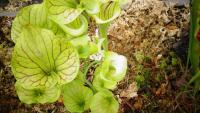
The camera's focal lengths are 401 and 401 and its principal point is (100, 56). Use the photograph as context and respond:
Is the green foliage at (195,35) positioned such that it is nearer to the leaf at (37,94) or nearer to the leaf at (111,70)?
the leaf at (111,70)

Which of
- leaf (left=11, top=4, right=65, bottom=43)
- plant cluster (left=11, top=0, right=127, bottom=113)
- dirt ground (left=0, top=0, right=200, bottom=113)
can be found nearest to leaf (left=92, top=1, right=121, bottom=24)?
plant cluster (left=11, top=0, right=127, bottom=113)

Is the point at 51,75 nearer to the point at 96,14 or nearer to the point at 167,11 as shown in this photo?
the point at 96,14

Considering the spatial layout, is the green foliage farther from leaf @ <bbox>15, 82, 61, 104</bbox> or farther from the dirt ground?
leaf @ <bbox>15, 82, 61, 104</bbox>

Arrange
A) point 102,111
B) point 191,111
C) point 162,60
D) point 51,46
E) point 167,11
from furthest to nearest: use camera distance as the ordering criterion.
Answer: point 167,11, point 162,60, point 191,111, point 102,111, point 51,46

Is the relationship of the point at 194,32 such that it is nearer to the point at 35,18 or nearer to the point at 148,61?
the point at 148,61

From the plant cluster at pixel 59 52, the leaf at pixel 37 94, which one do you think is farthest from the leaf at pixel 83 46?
the leaf at pixel 37 94

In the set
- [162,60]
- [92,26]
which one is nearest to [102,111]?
[162,60]
